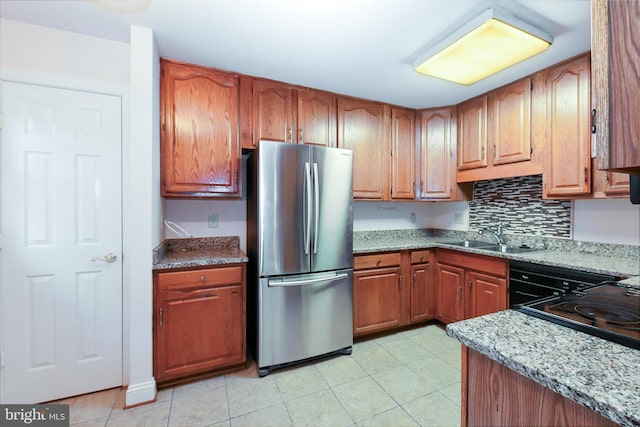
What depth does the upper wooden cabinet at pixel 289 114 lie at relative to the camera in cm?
241

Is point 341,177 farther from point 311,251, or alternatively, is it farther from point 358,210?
point 358,210

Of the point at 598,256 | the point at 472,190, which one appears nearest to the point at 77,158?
the point at 472,190

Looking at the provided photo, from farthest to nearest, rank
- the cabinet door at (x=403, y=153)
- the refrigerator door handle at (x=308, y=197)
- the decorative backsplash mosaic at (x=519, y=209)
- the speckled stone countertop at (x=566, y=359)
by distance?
1. the cabinet door at (x=403, y=153)
2. the decorative backsplash mosaic at (x=519, y=209)
3. the refrigerator door handle at (x=308, y=197)
4. the speckled stone countertop at (x=566, y=359)

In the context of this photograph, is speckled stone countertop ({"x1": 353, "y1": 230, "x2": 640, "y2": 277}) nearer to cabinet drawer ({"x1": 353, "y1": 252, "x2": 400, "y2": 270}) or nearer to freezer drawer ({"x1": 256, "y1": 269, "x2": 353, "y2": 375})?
cabinet drawer ({"x1": 353, "y1": 252, "x2": 400, "y2": 270})

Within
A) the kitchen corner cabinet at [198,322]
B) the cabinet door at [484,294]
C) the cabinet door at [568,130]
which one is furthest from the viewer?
the cabinet door at [484,294]

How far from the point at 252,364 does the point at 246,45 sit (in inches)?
93.1

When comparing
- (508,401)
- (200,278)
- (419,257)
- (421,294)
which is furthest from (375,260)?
(508,401)

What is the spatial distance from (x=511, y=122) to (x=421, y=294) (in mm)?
1785

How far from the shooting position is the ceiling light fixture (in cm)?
161

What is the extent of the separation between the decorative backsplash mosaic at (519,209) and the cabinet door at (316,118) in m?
1.77

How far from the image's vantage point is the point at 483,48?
183cm

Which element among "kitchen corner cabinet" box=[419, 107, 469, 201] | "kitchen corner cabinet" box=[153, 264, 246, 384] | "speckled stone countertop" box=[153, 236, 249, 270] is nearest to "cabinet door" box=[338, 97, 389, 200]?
"kitchen corner cabinet" box=[419, 107, 469, 201]

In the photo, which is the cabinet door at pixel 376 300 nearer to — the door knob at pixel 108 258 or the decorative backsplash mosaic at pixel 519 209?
the decorative backsplash mosaic at pixel 519 209

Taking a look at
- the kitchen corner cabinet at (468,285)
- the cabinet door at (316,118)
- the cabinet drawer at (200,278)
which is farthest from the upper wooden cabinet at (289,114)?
the kitchen corner cabinet at (468,285)
